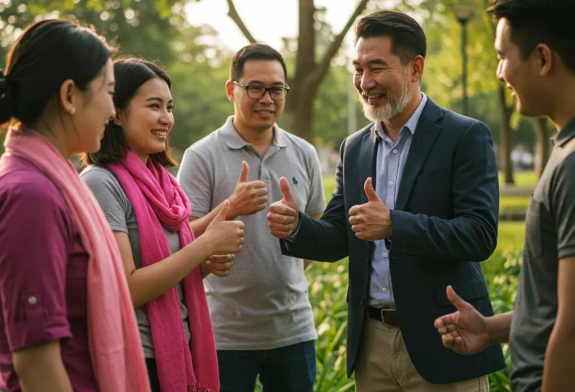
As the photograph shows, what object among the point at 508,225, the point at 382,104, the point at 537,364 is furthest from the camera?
the point at 508,225

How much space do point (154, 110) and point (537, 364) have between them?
1.95m

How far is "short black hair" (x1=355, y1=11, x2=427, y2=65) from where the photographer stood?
3.34 meters

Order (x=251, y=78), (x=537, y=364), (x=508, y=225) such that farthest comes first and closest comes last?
(x=508, y=225), (x=251, y=78), (x=537, y=364)

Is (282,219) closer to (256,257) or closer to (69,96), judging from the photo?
(256,257)

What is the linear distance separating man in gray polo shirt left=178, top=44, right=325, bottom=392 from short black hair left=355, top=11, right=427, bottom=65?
2.85ft

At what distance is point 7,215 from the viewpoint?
1.91m

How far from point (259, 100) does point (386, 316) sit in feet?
5.11

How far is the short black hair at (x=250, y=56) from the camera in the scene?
4.09 m

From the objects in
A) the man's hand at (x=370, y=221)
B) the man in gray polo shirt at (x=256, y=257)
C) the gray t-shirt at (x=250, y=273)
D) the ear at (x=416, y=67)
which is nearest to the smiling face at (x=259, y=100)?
the man in gray polo shirt at (x=256, y=257)

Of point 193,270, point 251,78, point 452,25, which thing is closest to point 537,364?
point 193,270

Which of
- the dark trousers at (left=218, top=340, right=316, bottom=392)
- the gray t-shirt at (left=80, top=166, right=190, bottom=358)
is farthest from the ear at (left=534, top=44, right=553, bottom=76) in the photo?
the dark trousers at (left=218, top=340, right=316, bottom=392)

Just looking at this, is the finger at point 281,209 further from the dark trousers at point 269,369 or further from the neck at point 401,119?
the dark trousers at point 269,369

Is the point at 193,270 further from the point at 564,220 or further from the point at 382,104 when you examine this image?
the point at 564,220

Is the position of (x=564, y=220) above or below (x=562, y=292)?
above
